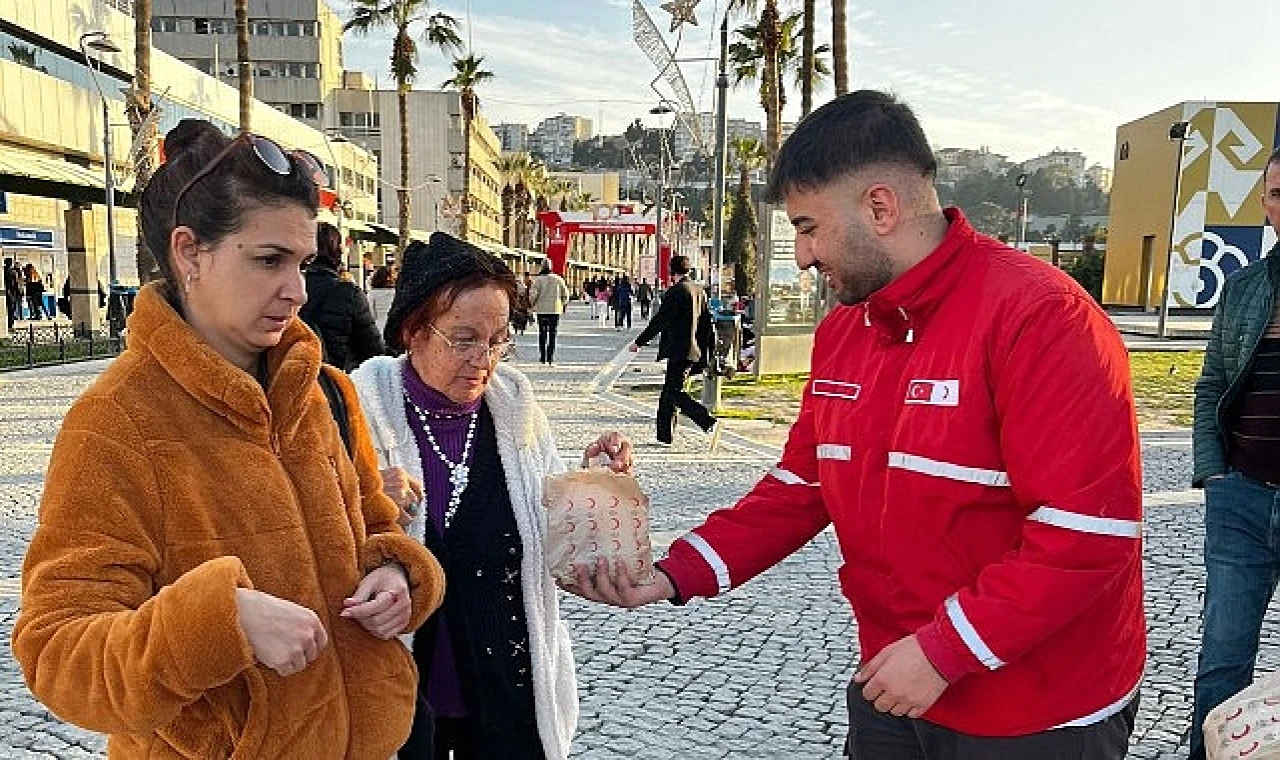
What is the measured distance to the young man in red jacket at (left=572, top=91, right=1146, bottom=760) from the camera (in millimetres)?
1659

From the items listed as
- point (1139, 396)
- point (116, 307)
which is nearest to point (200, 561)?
point (1139, 396)

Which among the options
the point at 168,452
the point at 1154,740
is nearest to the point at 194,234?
the point at 168,452

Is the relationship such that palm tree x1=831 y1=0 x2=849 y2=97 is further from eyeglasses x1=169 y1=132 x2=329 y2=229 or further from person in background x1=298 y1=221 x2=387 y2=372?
eyeglasses x1=169 y1=132 x2=329 y2=229

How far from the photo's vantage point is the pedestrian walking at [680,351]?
34.0ft

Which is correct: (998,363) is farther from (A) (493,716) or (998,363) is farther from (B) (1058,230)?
(B) (1058,230)

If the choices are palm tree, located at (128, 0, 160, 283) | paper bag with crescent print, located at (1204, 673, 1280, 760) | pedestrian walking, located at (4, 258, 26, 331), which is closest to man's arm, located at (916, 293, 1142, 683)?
paper bag with crescent print, located at (1204, 673, 1280, 760)

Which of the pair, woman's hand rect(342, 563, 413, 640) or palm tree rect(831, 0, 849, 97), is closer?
woman's hand rect(342, 563, 413, 640)

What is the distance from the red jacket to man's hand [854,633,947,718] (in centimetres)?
3

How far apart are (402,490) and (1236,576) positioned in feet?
9.45

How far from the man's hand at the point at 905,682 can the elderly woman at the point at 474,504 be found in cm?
96

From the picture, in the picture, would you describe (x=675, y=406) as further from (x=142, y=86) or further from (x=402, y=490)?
(x=142, y=86)

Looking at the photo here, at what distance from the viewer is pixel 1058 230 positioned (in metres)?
93.4

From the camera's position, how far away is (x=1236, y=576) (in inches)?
128

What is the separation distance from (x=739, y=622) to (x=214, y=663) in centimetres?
407
